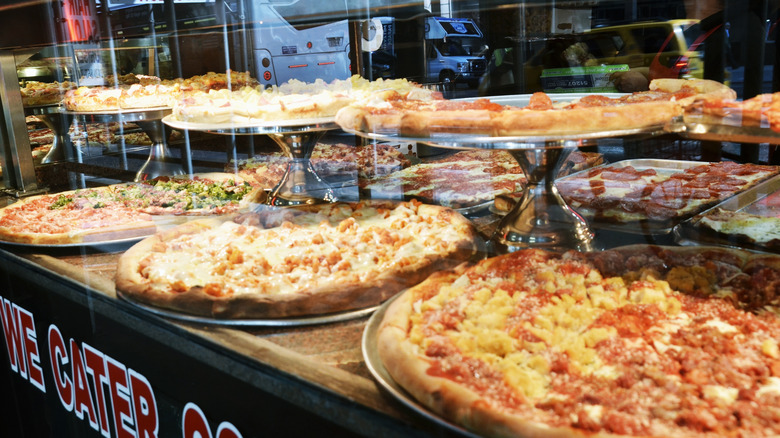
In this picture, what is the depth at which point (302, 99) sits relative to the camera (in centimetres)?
252

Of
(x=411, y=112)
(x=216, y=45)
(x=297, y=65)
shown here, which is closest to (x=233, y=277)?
(x=411, y=112)

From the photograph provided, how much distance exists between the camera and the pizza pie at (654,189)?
2150 mm

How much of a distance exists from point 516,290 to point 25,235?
1.92m

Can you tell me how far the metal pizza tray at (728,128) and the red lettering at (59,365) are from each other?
212 centimetres

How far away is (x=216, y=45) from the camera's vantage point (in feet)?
10.2

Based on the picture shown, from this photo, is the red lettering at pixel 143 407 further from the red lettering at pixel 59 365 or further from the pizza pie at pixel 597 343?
the pizza pie at pixel 597 343

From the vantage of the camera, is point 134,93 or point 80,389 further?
point 134,93

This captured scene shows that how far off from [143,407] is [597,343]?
52.5 inches

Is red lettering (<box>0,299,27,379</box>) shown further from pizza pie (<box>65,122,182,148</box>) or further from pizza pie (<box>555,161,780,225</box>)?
pizza pie (<box>555,161,780,225</box>)

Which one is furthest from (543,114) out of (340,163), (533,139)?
(340,163)

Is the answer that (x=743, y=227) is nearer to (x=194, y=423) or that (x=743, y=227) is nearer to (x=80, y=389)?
(x=194, y=423)

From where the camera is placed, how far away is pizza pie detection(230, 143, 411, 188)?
2879 mm

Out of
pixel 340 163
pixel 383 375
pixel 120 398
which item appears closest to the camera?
pixel 383 375

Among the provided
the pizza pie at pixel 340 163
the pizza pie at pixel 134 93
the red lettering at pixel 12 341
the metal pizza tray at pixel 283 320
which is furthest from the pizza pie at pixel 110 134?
the metal pizza tray at pixel 283 320
